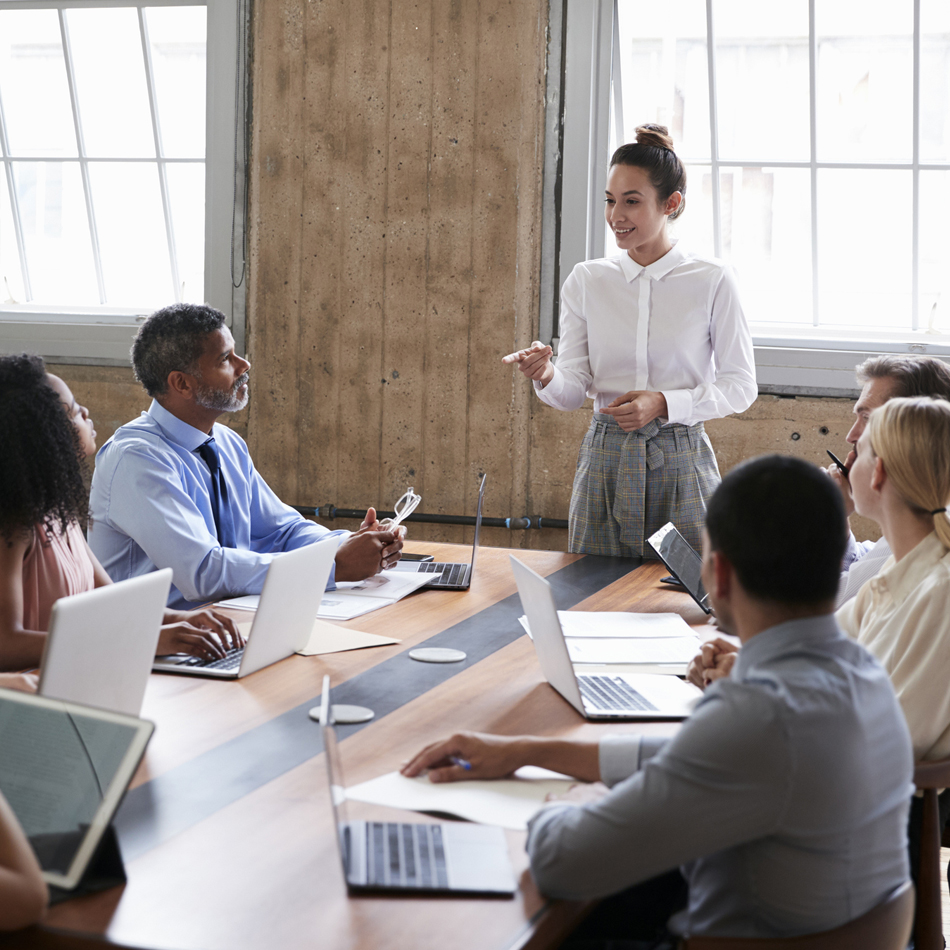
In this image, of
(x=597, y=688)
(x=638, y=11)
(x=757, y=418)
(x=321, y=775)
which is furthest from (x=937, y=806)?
(x=638, y=11)

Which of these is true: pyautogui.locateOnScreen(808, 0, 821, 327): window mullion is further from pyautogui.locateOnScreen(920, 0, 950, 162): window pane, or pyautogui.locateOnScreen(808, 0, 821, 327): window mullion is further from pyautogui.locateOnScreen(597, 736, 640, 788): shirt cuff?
pyautogui.locateOnScreen(597, 736, 640, 788): shirt cuff

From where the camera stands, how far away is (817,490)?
117cm

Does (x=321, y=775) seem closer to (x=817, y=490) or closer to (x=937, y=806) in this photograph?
(x=817, y=490)

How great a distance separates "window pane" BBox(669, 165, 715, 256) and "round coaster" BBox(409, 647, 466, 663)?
9.07 feet

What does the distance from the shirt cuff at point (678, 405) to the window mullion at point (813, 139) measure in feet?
5.28

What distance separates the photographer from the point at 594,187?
4223 mm

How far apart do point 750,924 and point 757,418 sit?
3153 mm

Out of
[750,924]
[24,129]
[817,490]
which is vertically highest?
[24,129]

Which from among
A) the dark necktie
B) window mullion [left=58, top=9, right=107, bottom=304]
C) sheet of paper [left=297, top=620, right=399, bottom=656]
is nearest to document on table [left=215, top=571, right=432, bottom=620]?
sheet of paper [left=297, top=620, right=399, bottom=656]

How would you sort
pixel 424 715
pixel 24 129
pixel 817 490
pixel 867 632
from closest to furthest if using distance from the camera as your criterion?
pixel 817 490, pixel 424 715, pixel 867 632, pixel 24 129

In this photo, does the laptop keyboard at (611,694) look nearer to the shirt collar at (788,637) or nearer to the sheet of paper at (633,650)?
the sheet of paper at (633,650)

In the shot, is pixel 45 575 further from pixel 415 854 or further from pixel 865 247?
pixel 865 247

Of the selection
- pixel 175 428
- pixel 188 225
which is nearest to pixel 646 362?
pixel 175 428

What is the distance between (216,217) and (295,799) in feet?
11.9
